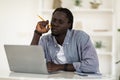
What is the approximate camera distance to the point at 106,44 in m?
3.55

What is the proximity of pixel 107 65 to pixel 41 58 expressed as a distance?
2.26 m

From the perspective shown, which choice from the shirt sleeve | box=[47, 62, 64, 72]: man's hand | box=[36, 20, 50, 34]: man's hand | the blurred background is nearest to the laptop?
→ box=[47, 62, 64, 72]: man's hand

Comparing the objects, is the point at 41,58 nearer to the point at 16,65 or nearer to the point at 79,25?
the point at 16,65

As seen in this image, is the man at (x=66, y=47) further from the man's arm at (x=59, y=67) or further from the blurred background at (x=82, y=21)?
the blurred background at (x=82, y=21)

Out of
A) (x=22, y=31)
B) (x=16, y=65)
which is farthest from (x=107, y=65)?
(x=16, y=65)

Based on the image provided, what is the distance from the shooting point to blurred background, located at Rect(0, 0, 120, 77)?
3443 mm

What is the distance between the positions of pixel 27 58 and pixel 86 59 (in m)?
0.41

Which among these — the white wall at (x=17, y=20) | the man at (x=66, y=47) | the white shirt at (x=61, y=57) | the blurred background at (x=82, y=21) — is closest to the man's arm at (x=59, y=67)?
the man at (x=66, y=47)

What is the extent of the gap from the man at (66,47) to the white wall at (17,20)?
1.79 meters

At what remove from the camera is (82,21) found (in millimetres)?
3572

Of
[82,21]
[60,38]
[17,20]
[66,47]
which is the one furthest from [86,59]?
[17,20]

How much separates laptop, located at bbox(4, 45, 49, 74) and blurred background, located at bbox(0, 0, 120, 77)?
1803 millimetres

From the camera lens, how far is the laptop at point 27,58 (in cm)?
146

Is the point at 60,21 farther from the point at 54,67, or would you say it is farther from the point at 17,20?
the point at 17,20
